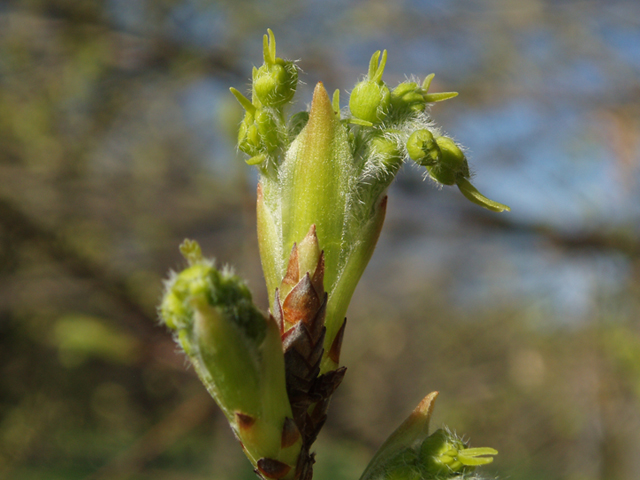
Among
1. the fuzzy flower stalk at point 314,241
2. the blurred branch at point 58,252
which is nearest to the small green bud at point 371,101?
the fuzzy flower stalk at point 314,241

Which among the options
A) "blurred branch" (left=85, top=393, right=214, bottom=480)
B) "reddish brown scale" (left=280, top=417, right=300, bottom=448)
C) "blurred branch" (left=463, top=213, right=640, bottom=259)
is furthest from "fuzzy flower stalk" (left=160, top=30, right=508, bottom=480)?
"blurred branch" (left=463, top=213, right=640, bottom=259)

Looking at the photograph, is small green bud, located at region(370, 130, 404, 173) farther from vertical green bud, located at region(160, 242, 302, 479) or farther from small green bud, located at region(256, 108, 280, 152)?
vertical green bud, located at region(160, 242, 302, 479)

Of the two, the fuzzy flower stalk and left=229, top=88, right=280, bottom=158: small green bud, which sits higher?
left=229, top=88, right=280, bottom=158: small green bud

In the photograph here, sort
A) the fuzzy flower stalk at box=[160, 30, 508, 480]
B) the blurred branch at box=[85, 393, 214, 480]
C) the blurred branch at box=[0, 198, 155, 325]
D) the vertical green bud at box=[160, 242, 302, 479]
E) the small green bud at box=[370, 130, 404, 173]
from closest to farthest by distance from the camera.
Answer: the vertical green bud at box=[160, 242, 302, 479] < the fuzzy flower stalk at box=[160, 30, 508, 480] < the small green bud at box=[370, 130, 404, 173] < the blurred branch at box=[0, 198, 155, 325] < the blurred branch at box=[85, 393, 214, 480]

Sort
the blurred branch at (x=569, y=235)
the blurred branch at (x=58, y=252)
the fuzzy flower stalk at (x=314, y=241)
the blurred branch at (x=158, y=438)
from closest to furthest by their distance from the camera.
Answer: the fuzzy flower stalk at (x=314, y=241), the blurred branch at (x=58, y=252), the blurred branch at (x=158, y=438), the blurred branch at (x=569, y=235)

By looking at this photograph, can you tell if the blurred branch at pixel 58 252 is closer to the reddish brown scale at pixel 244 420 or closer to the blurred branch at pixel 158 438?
the blurred branch at pixel 158 438

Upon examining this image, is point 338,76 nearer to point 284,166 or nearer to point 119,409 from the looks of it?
point 284,166
